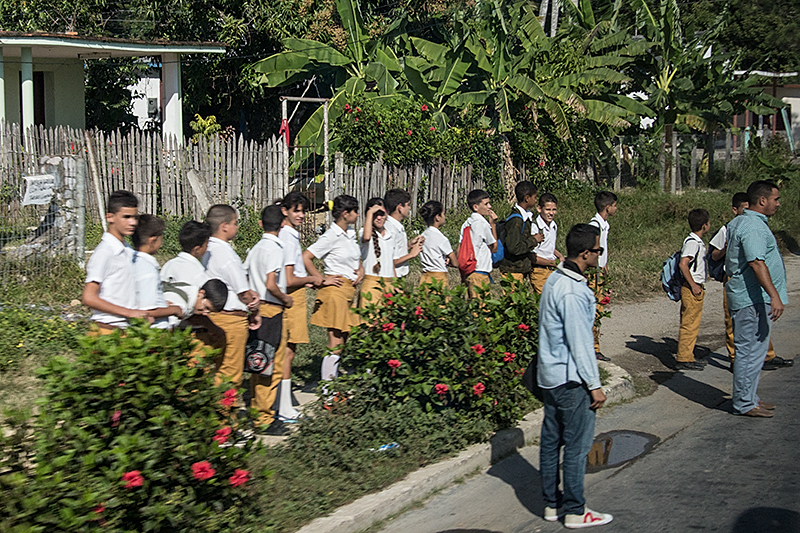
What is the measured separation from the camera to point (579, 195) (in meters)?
18.8

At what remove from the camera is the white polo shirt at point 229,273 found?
19.7ft

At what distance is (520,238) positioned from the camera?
8664 mm

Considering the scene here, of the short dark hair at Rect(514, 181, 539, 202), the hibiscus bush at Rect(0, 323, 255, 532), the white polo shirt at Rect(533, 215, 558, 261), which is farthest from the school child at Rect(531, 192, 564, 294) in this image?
the hibiscus bush at Rect(0, 323, 255, 532)

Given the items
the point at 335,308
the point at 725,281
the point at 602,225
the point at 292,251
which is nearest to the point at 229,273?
the point at 292,251

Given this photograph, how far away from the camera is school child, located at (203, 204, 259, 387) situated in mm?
6016

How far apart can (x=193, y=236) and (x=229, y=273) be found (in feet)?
1.39

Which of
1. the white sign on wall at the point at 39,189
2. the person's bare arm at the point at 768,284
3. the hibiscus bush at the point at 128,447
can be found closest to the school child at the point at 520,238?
the person's bare arm at the point at 768,284

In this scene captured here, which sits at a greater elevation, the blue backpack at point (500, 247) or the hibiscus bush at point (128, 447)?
the blue backpack at point (500, 247)

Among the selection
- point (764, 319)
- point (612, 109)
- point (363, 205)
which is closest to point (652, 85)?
point (612, 109)

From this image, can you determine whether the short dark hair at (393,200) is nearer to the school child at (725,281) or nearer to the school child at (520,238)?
the school child at (520,238)

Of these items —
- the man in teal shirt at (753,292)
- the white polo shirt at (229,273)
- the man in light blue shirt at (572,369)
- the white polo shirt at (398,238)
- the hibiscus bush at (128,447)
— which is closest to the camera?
the hibiscus bush at (128,447)

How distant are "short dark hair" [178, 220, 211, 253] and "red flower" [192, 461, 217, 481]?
2.15 meters

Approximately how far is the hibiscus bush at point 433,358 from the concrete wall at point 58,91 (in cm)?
1532

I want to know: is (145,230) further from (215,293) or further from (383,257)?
(383,257)
